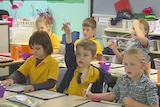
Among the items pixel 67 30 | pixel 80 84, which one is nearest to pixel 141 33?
pixel 67 30

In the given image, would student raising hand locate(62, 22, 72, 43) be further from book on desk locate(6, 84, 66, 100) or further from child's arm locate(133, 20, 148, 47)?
child's arm locate(133, 20, 148, 47)

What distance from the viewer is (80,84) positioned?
2797mm

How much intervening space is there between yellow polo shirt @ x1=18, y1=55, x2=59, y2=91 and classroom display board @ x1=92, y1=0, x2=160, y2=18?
285 centimetres

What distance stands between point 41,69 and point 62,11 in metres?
3.72

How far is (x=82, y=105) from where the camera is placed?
2223 millimetres

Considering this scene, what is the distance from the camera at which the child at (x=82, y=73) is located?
2791 mm

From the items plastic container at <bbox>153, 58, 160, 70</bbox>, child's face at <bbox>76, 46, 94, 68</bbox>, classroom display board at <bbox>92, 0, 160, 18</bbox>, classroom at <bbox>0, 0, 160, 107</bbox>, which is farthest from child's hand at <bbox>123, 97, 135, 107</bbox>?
classroom display board at <bbox>92, 0, 160, 18</bbox>

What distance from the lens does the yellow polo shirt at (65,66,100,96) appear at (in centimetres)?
279

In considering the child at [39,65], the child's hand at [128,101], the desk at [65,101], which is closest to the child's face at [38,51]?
the child at [39,65]

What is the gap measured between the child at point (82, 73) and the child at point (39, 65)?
120mm

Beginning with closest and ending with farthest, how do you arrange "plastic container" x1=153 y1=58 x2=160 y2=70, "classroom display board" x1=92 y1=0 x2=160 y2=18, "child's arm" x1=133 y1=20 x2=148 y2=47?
"child's arm" x1=133 y1=20 x2=148 y2=47, "plastic container" x1=153 y1=58 x2=160 y2=70, "classroom display board" x1=92 y1=0 x2=160 y2=18

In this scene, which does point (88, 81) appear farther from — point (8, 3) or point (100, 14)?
point (8, 3)

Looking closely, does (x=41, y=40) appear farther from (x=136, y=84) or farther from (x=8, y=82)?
(x=136, y=84)

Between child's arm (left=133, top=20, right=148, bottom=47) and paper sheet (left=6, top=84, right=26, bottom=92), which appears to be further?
child's arm (left=133, top=20, right=148, bottom=47)
